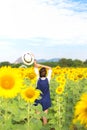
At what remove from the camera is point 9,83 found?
4121 millimetres

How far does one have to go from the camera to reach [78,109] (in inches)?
91.4

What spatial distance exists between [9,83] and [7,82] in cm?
2

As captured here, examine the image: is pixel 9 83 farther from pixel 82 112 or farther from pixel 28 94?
pixel 82 112

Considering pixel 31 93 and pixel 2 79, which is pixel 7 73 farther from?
pixel 31 93

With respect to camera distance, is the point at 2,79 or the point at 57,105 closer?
the point at 2,79

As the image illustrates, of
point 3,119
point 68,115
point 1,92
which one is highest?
point 1,92

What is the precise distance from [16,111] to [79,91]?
28.2ft

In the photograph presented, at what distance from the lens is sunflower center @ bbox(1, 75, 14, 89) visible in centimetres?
404

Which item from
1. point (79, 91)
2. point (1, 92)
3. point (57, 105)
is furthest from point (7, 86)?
point (79, 91)

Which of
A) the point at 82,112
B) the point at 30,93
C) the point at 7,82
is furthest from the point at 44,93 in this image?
the point at 82,112

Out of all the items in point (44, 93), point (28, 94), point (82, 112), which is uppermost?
point (82, 112)

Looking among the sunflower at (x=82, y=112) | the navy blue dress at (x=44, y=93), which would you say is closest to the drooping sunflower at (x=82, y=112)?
the sunflower at (x=82, y=112)

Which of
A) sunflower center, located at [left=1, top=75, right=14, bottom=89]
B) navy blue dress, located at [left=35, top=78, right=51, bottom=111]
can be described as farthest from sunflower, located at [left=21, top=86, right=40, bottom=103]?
navy blue dress, located at [left=35, top=78, right=51, bottom=111]

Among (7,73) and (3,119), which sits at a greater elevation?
(7,73)
